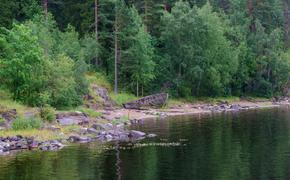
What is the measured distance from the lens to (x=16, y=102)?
61.8m

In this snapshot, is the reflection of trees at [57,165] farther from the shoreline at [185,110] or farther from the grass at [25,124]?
the shoreline at [185,110]

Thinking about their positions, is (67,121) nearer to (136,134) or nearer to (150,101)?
(136,134)

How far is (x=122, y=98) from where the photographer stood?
85.4 m

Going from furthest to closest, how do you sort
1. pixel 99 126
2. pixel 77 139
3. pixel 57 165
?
1. pixel 99 126
2. pixel 77 139
3. pixel 57 165

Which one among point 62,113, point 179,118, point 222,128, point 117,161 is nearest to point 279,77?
point 179,118

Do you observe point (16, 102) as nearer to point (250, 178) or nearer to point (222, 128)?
point (222, 128)

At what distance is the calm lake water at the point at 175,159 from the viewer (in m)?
34.1

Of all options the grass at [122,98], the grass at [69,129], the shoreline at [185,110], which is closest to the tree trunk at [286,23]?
the shoreline at [185,110]

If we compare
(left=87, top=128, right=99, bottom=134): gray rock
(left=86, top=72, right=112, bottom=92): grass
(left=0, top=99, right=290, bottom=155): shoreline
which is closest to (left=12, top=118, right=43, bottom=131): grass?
(left=0, top=99, right=290, bottom=155): shoreline

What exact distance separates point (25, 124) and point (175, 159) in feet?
64.5

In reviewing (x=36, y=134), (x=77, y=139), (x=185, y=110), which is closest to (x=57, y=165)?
(x=77, y=139)

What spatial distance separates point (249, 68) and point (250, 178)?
7983 centimetres

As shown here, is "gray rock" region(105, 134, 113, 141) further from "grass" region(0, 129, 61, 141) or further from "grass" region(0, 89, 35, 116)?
"grass" region(0, 89, 35, 116)

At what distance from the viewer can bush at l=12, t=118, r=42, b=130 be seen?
52.8m
